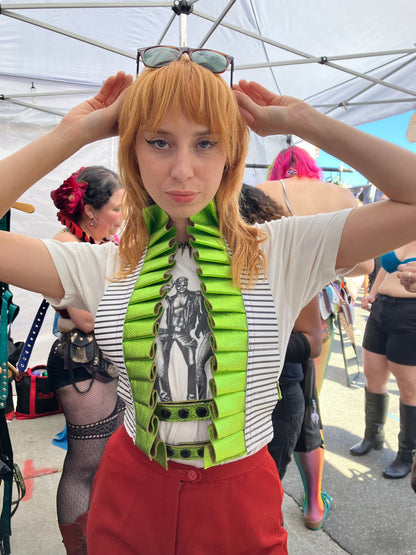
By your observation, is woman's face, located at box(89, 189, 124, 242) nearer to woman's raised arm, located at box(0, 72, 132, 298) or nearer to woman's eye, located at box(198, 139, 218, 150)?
woman's raised arm, located at box(0, 72, 132, 298)

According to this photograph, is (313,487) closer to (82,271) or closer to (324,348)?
(324,348)

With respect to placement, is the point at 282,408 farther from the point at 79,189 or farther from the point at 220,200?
the point at 79,189

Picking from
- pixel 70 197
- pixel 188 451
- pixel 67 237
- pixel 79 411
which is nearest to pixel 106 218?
pixel 70 197

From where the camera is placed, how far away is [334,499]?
240 centimetres

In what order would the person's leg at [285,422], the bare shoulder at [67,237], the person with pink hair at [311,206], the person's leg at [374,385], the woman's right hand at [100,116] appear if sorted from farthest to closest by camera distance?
the person's leg at [374,385] → the person with pink hair at [311,206] → the bare shoulder at [67,237] → the person's leg at [285,422] → the woman's right hand at [100,116]

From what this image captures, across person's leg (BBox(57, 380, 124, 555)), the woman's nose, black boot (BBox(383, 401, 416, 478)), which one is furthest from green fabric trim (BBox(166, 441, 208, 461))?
black boot (BBox(383, 401, 416, 478))

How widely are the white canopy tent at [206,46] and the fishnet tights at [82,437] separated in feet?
8.01

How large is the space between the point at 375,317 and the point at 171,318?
226cm

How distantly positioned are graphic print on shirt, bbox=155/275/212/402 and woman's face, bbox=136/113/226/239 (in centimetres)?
21

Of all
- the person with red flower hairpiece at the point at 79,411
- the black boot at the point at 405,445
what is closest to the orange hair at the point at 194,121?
the person with red flower hairpiece at the point at 79,411

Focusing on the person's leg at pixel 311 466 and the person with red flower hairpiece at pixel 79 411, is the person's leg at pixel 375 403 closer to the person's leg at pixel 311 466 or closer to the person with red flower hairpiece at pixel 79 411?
the person's leg at pixel 311 466

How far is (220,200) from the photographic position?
108 cm

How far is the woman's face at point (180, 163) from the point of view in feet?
3.01

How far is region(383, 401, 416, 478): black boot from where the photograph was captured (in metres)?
2.65
